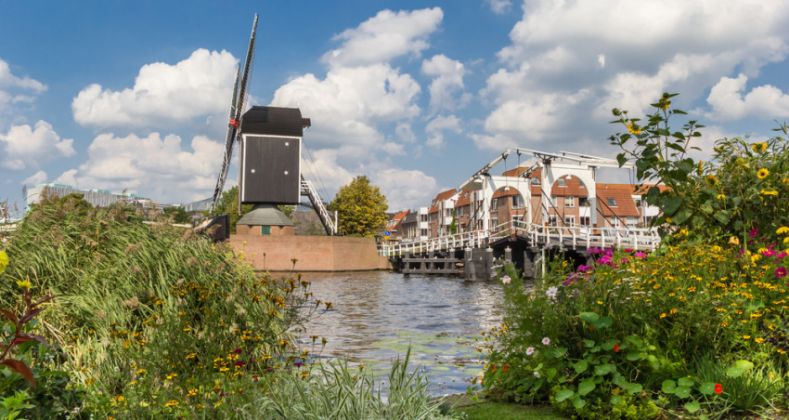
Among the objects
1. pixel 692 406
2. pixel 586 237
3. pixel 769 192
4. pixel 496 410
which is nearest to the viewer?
pixel 692 406

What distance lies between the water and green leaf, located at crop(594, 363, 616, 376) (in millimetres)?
1402

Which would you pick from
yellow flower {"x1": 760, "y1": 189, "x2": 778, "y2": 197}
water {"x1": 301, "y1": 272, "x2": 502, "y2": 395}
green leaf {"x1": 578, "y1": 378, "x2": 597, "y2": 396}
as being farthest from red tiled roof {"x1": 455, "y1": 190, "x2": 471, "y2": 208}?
green leaf {"x1": 578, "y1": 378, "x2": 597, "y2": 396}

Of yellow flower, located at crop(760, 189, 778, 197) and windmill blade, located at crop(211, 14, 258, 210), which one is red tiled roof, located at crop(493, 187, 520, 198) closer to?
windmill blade, located at crop(211, 14, 258, 210)

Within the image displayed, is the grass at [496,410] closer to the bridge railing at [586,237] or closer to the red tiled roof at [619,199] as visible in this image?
the bridge railing at [586,237]

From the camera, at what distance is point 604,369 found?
14.9 feet

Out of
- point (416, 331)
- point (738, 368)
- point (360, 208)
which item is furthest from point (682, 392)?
point (360, 208)

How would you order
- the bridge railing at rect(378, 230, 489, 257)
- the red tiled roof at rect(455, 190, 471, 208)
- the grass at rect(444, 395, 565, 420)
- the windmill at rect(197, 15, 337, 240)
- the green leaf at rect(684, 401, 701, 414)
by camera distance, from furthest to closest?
the red tiled roof at rect(455, 190, 471, 208) < the windmill at rect(197, 15, 337, 240) < the bridge railing at rect(378, 230, 489, 257) < the grass at rect(444, 395, 565, 420) < the green leaf at rect(684, 401, 701, 414)

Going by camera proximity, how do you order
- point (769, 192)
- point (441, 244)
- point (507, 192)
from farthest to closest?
point (507, 192), point (441, 244), point (769, 192)

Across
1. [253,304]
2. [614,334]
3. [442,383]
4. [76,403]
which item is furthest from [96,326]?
[614,334]

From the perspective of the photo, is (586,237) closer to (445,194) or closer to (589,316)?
(589,316)

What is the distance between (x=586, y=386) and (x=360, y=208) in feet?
190

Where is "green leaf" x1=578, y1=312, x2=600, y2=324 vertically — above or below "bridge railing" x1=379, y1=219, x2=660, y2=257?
below

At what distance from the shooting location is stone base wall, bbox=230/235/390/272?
51.5 meters

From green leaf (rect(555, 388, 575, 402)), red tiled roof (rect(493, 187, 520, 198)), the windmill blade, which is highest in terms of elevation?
the windmill blade
